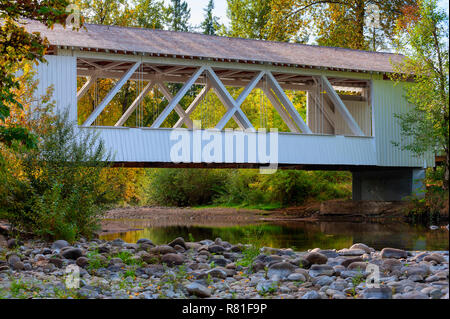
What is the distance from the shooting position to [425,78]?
1873 centimetres

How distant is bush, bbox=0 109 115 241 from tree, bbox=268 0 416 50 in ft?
61.0

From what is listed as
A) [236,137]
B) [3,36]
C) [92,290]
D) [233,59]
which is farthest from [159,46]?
[92,290]

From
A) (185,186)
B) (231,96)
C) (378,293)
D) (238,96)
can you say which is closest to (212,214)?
(185,186)

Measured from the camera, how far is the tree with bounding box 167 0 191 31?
41034 millimetres

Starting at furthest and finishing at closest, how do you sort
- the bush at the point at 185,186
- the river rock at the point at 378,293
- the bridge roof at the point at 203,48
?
the bush at the point at 185,186 < the bridge roof at the point at 203,48 < the river rock at the point at 378,293

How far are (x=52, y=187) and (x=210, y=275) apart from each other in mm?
4337

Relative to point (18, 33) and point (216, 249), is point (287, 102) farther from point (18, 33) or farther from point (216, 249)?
point (18, 33)

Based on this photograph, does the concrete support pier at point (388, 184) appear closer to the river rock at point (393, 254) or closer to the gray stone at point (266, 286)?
the river rock at point (393, 254)

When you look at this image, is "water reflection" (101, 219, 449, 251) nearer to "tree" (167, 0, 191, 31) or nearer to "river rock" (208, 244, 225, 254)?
"river rock" (208, 244, 225, 254)

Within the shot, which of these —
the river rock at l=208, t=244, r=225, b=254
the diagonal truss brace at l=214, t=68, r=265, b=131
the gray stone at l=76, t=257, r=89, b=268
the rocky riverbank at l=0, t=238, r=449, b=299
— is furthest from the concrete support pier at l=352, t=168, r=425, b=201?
the gray stone at l=76, t=257, r=89, b=268

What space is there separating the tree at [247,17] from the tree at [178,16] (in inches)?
230

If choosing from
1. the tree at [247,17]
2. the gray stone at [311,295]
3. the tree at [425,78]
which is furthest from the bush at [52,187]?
the tree at [247,17]

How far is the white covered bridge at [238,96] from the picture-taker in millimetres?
15672
